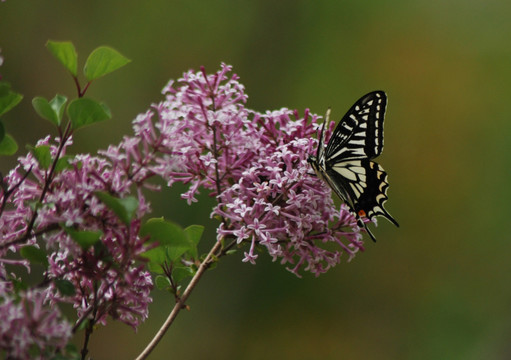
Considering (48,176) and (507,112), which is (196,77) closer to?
(48,176)

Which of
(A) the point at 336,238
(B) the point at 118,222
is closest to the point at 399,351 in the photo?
(A) the point at 336,238

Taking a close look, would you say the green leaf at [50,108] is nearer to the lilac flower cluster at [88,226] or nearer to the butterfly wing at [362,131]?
the lilac flower cluster at [88,226]

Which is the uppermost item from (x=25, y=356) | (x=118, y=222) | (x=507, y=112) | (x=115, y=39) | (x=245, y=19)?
(x=507, y=112)

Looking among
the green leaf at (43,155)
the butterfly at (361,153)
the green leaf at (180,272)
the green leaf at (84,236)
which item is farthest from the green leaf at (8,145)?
the butterfly at (361,153)

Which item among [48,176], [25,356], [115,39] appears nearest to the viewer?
[25,356]

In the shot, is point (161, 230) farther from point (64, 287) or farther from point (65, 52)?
point (65, 52)

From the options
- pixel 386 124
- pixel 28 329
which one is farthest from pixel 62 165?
pixel 386 124

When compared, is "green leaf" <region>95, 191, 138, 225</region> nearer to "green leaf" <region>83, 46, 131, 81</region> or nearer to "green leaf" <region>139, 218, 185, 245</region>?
"green leaf" <region>139, 218, 185, 245</region>
